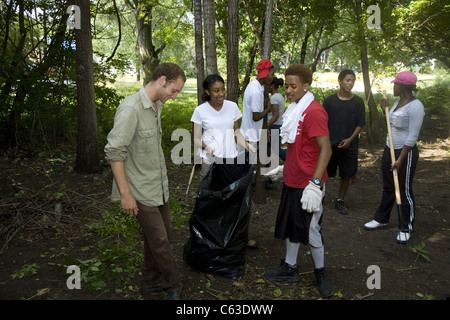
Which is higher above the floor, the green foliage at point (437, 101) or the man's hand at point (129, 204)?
the green foliage at point (437, 101)

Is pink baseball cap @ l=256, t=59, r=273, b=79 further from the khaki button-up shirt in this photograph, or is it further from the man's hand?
the man's hand

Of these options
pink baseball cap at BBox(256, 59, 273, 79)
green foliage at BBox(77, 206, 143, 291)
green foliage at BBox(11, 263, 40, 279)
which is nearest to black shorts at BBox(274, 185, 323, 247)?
green foliage at BBox(77, 206, 143, 291)

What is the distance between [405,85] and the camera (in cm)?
423

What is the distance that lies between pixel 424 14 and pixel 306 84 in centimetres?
788

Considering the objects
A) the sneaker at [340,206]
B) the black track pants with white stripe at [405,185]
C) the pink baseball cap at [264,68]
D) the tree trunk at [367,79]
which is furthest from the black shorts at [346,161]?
the tree trunk at [367,79]

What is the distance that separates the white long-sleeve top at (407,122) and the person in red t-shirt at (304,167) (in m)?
1.55

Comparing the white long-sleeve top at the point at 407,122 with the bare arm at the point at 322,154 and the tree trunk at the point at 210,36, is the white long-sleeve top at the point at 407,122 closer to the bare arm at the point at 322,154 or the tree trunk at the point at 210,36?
the bare arm at the point at 322,154

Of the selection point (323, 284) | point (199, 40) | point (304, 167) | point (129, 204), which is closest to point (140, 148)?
point (129, 204)

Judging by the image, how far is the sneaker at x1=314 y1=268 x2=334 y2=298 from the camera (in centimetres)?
324

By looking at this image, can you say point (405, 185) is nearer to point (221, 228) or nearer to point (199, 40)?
point (221, 228)

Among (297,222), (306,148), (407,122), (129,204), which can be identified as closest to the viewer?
(129,204)

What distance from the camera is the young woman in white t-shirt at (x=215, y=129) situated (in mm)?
4066

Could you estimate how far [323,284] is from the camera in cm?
328

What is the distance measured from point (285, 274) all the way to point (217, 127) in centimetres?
164
